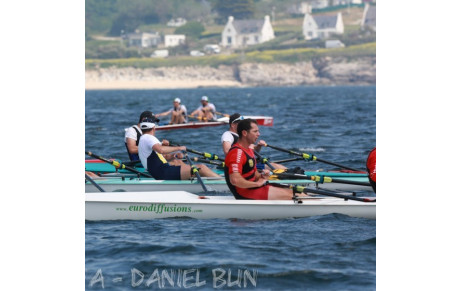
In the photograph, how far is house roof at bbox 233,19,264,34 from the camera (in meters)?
180

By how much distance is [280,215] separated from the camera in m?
13.8

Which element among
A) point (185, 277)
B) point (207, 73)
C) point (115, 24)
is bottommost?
point (185, 277)

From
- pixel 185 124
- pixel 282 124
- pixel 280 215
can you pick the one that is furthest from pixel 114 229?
pixel 282 124

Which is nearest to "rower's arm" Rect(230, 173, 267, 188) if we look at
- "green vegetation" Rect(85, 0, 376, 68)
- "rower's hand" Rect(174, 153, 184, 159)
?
"rower's hand" Rect(174, 153, 184, 159)

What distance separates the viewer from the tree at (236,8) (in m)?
195

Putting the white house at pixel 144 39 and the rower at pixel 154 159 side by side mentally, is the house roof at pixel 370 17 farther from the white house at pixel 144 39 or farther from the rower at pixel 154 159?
the rower at pixel 154 159

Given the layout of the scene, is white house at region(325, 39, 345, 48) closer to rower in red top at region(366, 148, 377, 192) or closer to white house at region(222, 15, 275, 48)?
white house at region(222, 15, 275, 48)

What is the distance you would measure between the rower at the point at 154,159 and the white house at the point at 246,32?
16230 centimetres

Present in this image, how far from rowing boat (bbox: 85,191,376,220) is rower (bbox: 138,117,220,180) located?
249cm

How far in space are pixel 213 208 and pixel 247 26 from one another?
170290 millimetres

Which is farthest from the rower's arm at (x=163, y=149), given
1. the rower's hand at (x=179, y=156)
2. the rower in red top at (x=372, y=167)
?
the rower in red top at (x=372, y=167)

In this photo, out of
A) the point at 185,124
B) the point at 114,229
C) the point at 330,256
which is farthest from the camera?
the point at 185,124
